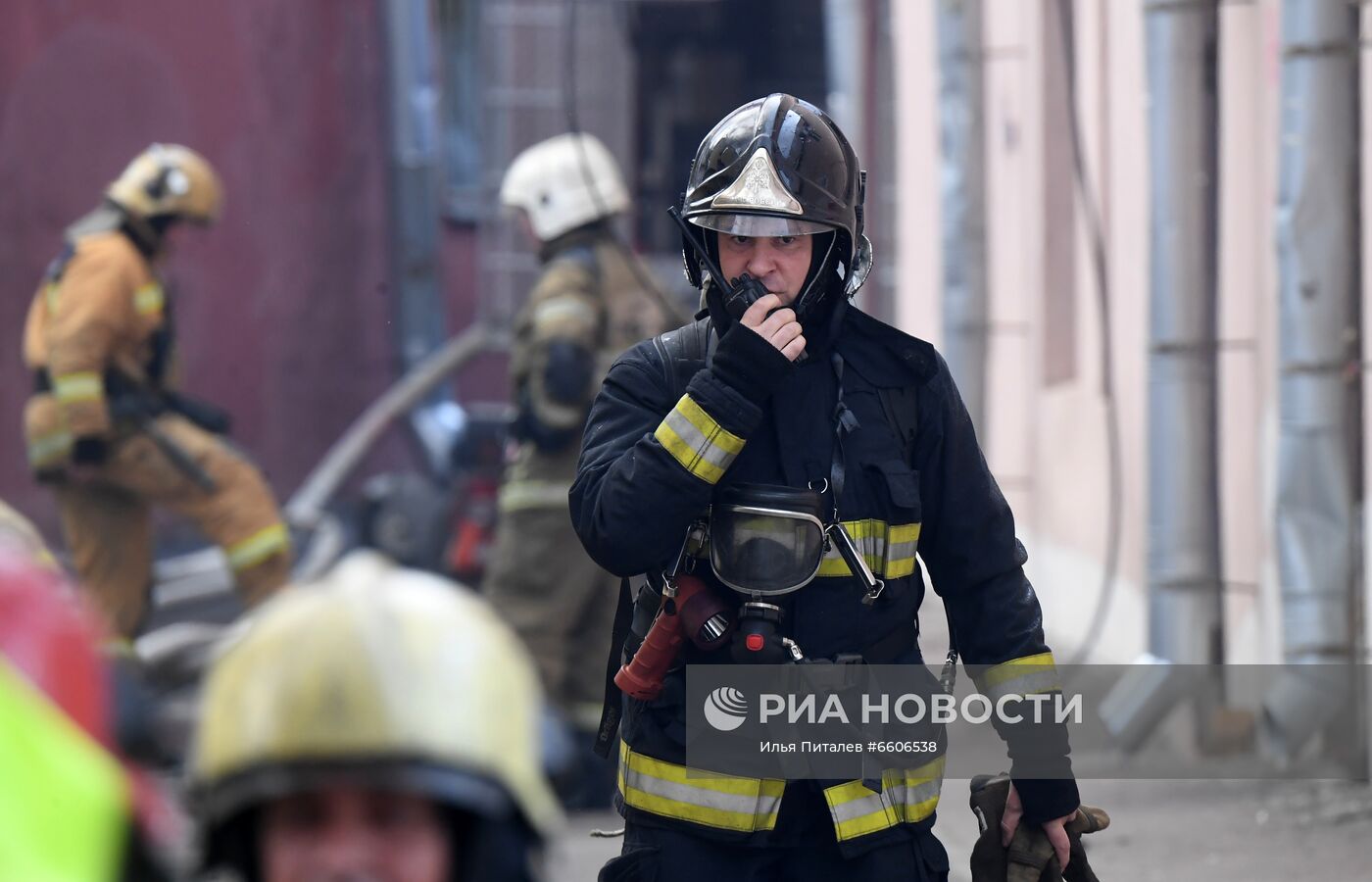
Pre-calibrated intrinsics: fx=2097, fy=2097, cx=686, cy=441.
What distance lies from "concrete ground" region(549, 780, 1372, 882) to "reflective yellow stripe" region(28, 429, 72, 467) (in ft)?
7.71

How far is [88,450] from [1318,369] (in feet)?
13.4

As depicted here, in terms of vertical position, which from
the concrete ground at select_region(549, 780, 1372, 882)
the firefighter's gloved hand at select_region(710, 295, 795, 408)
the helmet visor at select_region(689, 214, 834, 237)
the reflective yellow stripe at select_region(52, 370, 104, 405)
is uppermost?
the helmet visor at select_region(689, 214, 834, 237)

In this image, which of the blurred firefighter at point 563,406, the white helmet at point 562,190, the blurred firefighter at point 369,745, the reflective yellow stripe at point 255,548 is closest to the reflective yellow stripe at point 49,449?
the reflective yellow stripe at point 255,548

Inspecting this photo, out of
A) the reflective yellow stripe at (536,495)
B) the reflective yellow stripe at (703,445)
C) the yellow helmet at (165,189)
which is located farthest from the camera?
the yellow helmet at (165,189)

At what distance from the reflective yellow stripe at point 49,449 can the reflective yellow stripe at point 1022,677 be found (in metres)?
4.96

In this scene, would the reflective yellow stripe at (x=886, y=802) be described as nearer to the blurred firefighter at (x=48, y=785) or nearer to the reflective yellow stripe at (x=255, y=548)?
the blurred firefighter at (x=48, y=785)

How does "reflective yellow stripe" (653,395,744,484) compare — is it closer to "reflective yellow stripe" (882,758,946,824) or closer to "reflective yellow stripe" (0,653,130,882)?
"reflective yellow stripe" (882,758,946,824)

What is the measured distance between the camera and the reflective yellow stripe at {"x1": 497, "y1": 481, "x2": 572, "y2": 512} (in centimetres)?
647

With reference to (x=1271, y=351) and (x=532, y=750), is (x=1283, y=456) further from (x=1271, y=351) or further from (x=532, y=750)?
(x=532, y=750)

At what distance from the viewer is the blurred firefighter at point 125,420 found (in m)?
7.29

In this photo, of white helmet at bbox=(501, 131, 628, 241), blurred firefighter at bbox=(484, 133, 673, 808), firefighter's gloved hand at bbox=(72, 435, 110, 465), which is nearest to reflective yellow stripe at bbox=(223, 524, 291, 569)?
firefighter's gloved hand at bbox=(72, 435, 110, 465)

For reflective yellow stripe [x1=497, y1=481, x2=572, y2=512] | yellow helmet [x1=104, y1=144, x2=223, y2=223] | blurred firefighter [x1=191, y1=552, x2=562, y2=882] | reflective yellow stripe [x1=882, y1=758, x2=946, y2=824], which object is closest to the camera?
blurred firefighter [x1=191, y1=552, x2=562, y2=882]

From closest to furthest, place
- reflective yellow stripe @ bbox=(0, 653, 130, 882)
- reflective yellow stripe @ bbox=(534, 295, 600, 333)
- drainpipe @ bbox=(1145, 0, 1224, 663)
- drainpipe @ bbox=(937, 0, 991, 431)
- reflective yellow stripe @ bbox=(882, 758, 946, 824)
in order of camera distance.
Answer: reflective yellow stripe @ bbox=(0, 653, 130, 882) → reflective yellow stripe @ bbox=(882, 758, 946, 824) → reflective yellow stripe @ bbox=(534, 295, 600, 333) → drainpipe @ bbox=(1145, 0, 1224, 663) → drainpipe @ bbox=(937, 0, 991, 431)

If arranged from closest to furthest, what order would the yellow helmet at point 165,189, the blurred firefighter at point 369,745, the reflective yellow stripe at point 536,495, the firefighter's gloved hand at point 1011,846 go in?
1. the blurred firefighter at point 369,745
2. the firefighter's gloved hand at point 1011,846
3. the reflective yellow stripe at point 536,495
4. the yellow helmet at point 165,189
